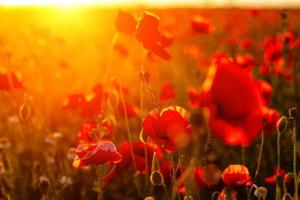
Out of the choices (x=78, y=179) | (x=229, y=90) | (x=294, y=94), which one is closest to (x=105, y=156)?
(x=229, y=90)

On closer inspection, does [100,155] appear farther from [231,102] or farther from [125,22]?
[125,22]

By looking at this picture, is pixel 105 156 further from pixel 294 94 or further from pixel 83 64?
pixel 83 64

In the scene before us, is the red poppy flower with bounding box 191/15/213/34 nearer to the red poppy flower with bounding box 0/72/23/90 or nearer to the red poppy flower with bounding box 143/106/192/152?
the red poppy flower with bounding box 0/72/23/90

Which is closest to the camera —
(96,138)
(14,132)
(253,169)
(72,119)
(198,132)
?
(198,132)

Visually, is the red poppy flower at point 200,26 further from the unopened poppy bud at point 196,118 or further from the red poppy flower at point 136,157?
the unopened poppy bud at point 196,118

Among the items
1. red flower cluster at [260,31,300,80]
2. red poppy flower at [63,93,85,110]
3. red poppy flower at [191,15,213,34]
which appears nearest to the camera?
red poppy flower at [63,93,85,110]

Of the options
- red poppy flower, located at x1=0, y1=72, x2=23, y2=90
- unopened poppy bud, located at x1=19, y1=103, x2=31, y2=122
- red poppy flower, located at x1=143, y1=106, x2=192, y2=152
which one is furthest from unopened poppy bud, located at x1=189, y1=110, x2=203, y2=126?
red poppy flower, located at x1=0, y1=72, x2=23, y2=90

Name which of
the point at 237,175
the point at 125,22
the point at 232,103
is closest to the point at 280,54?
the point at 125,22
